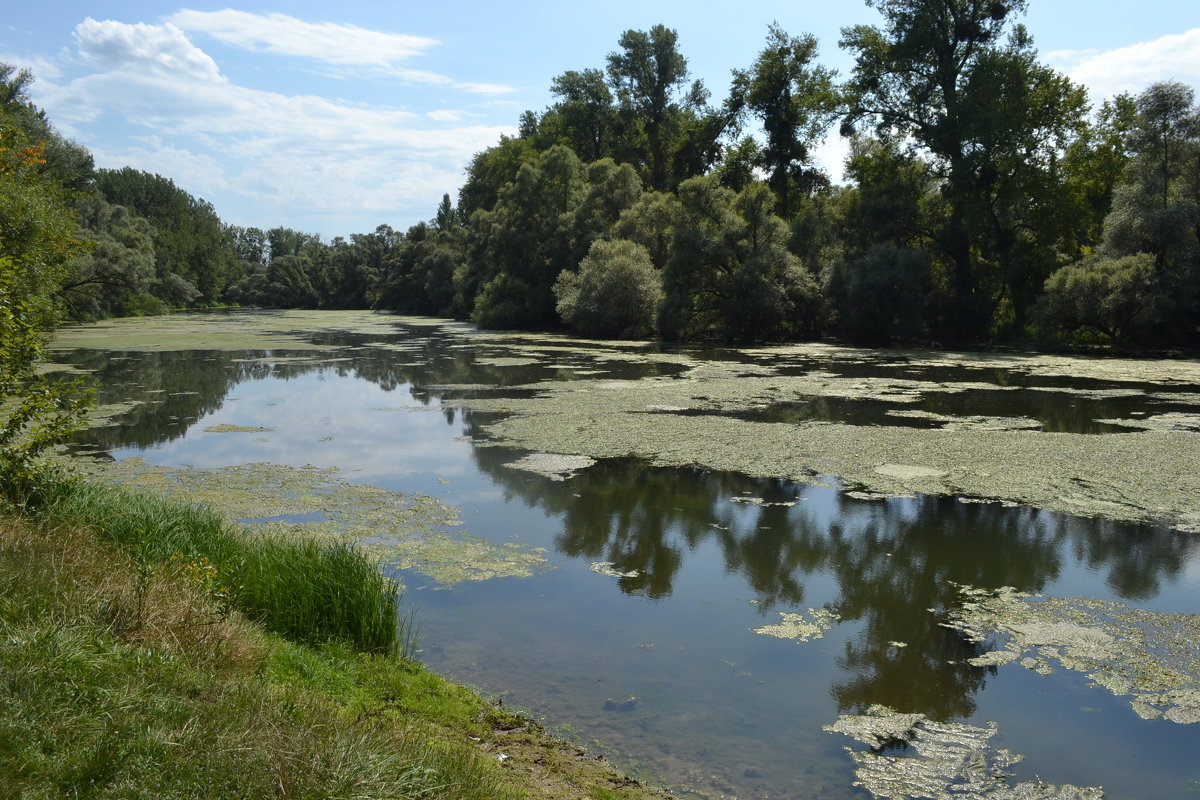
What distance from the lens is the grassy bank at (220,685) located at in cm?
320

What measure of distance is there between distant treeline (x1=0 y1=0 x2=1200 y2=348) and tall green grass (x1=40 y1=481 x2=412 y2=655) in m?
25.6

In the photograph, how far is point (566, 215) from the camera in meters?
43.8

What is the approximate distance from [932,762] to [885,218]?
33.5 meters

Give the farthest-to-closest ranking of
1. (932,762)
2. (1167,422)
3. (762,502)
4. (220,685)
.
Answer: (1167,422) < (762,502) < (932,762) < (220,685)

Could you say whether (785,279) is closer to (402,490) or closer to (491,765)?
(402,490)

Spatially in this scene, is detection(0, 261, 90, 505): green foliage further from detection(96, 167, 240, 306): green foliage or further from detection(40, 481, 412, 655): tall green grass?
detection(96, 167, 240, 306): green foliage

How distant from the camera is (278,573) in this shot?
6.00m

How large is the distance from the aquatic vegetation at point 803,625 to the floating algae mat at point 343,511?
236 cm

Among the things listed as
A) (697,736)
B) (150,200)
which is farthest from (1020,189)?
(150,200)

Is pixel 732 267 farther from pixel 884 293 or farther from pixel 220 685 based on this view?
pixel 220 685

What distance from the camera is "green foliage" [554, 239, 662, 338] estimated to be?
36.2 m

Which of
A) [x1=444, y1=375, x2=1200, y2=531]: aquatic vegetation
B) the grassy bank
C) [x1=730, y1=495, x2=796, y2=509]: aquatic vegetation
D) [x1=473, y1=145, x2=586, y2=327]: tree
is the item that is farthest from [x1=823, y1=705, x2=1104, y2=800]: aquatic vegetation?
[x1=473, y1=145, x2=586, y2=327]: tree

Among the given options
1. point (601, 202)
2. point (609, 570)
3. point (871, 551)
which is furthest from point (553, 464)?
point (601, 202)

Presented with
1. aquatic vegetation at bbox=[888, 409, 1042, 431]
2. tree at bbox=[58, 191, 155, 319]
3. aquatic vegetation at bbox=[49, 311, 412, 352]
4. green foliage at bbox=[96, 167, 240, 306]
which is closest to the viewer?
aquatic vegetation at bbox=[888, 409, 1042, 431]
